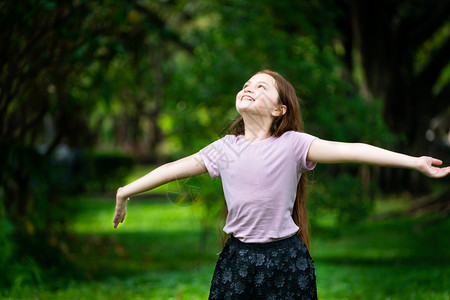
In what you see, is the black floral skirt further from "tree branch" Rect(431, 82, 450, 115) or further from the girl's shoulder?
"tree branch" Rect(431, 82, 450, 115)

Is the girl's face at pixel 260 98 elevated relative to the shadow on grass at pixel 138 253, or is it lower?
elevated

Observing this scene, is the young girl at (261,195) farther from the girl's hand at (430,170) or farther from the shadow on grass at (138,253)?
the shadow on grass at (138,253)

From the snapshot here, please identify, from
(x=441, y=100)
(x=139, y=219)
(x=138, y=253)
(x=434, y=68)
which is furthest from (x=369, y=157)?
(x=441, y=100)

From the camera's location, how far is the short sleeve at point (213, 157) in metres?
2.70

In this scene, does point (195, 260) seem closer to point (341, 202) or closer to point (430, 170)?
point (341, 202)

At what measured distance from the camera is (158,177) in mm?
2641

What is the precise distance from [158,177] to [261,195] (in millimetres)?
462

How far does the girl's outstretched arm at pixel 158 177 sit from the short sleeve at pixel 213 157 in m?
0.03

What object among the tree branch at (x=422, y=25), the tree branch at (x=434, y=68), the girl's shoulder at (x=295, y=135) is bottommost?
the girl's shoulder at (x=295, y=135)

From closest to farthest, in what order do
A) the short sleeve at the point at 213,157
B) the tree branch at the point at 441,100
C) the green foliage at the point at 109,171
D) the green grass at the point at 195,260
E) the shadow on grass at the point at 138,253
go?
the short sleeve at the point at 213,157, the green grass at the point at 195,260, the shadow on grass at the point at 138,253, the tree branch at the point at 441,100, the green foliage at the point at 109,171

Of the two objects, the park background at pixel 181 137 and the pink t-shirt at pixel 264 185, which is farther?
the park background at pixel 181 137

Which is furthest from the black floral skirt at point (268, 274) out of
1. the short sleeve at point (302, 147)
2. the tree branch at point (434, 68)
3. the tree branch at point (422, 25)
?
the tree branch at point (434, 68)

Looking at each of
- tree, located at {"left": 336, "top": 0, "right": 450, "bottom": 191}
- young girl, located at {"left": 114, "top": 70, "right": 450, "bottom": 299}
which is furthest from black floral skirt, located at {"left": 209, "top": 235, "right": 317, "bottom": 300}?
tree, located at {"left": 336, "top": 0, "right": 450, "bottom": 191}

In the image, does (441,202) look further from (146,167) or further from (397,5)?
(146,167)
